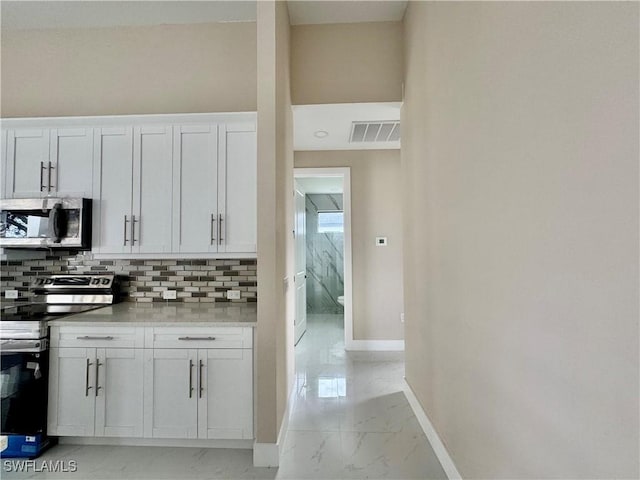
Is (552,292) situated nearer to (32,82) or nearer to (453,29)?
(453,29)

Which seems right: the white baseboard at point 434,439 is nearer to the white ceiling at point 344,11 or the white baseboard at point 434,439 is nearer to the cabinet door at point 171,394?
the cabinet door at point 171,394

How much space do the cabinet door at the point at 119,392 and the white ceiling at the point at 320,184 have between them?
3526 millimetres

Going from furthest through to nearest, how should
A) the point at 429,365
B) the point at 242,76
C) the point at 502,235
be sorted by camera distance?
the point at 242,76
the point at 429,365
the point at 502,235

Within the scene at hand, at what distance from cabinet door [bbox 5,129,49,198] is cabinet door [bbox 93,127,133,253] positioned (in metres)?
0.43

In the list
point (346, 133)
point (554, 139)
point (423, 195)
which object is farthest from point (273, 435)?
point (346, 133)

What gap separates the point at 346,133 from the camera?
3639 mm

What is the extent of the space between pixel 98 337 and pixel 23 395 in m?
0.57

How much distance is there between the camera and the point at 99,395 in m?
2.11

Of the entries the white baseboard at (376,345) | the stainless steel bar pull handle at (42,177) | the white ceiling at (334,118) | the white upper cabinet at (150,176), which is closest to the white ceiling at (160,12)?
the white ceiling at (334,118)

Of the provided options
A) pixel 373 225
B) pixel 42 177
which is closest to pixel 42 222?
pixel 42 177

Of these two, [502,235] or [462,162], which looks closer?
[502,235]

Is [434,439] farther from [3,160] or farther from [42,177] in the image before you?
[3,160]

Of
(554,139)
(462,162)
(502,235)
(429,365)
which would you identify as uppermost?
(462,162)

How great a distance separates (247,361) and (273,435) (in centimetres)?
45
